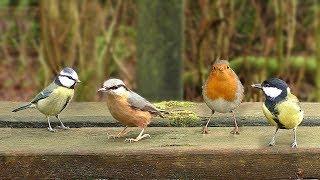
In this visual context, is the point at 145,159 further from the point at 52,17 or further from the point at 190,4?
the point at 190,4

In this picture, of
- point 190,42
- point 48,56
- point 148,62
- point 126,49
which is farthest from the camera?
point 126,49

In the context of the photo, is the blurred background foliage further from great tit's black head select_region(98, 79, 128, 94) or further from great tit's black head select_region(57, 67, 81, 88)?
great tit's black head select_region(98, 79, 128, 94)

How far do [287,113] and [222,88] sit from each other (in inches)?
9.6

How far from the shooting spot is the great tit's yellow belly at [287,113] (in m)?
2.14

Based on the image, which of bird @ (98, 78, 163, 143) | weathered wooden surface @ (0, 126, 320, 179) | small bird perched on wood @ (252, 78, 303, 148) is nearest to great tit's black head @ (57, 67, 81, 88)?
bird @ (98, 78, 163, 143)

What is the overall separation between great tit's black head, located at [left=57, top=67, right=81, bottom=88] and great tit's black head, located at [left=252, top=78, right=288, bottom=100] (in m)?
0.58

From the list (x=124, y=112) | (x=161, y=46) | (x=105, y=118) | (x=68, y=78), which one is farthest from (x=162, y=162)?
(x=161, y=46)

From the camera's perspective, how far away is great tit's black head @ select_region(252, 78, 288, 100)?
2.13 m

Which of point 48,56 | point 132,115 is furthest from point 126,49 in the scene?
point 132,115

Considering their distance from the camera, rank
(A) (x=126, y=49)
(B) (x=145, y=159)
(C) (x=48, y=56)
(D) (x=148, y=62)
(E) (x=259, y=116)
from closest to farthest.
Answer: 1. (B) (x=145, y=159)
2. (E) (x=259, y=116)
3. (D) (x=148, y=62)
4. (C) (x=48, y=56)
5. (A) (x=126, y=49)

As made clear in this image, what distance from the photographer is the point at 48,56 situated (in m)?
4.93

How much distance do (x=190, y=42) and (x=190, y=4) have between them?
1.35 feet

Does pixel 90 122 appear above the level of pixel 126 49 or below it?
above

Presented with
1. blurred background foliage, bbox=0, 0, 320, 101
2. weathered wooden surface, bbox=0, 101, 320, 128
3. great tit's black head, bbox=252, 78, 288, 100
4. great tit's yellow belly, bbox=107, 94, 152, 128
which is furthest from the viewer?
blurred background foliage, bbox=0, 0, 320, 101
